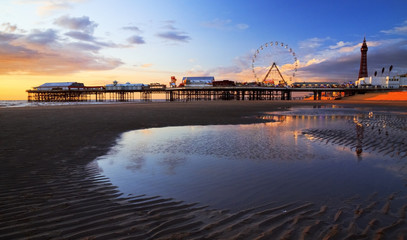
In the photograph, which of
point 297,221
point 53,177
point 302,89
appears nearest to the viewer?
point 297,221

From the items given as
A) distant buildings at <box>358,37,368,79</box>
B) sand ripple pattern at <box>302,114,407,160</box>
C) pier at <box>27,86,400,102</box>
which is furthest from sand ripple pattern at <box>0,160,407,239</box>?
distant buildings at <box>358,37,368,79</box>

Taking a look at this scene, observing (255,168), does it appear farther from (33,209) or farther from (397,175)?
(33,209)

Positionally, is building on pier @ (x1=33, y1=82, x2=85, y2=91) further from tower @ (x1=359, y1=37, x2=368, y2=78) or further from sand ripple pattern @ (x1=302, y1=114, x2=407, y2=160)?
tower @ (x1=359, y1=37, x2=368, y2=78)

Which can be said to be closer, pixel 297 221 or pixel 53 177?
pixel 297 221

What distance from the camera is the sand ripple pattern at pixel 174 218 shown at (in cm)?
344

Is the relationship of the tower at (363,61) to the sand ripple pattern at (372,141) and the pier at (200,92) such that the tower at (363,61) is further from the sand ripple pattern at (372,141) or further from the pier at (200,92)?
the sand ripple pattern at (372,141)

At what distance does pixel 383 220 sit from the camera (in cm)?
382

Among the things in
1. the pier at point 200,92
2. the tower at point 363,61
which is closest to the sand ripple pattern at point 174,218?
the pier at point 200,92

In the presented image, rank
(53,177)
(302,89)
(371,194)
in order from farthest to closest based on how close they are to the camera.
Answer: (302,89), (53,177), (371,194)

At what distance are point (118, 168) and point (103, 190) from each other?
183cm

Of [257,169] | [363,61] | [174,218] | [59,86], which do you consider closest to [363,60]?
[363,61]

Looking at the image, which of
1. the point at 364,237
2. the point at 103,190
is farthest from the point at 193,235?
the point at 103,190

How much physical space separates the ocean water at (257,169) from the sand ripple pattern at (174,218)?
0.35 metres

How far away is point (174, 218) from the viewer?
3.96 meters
